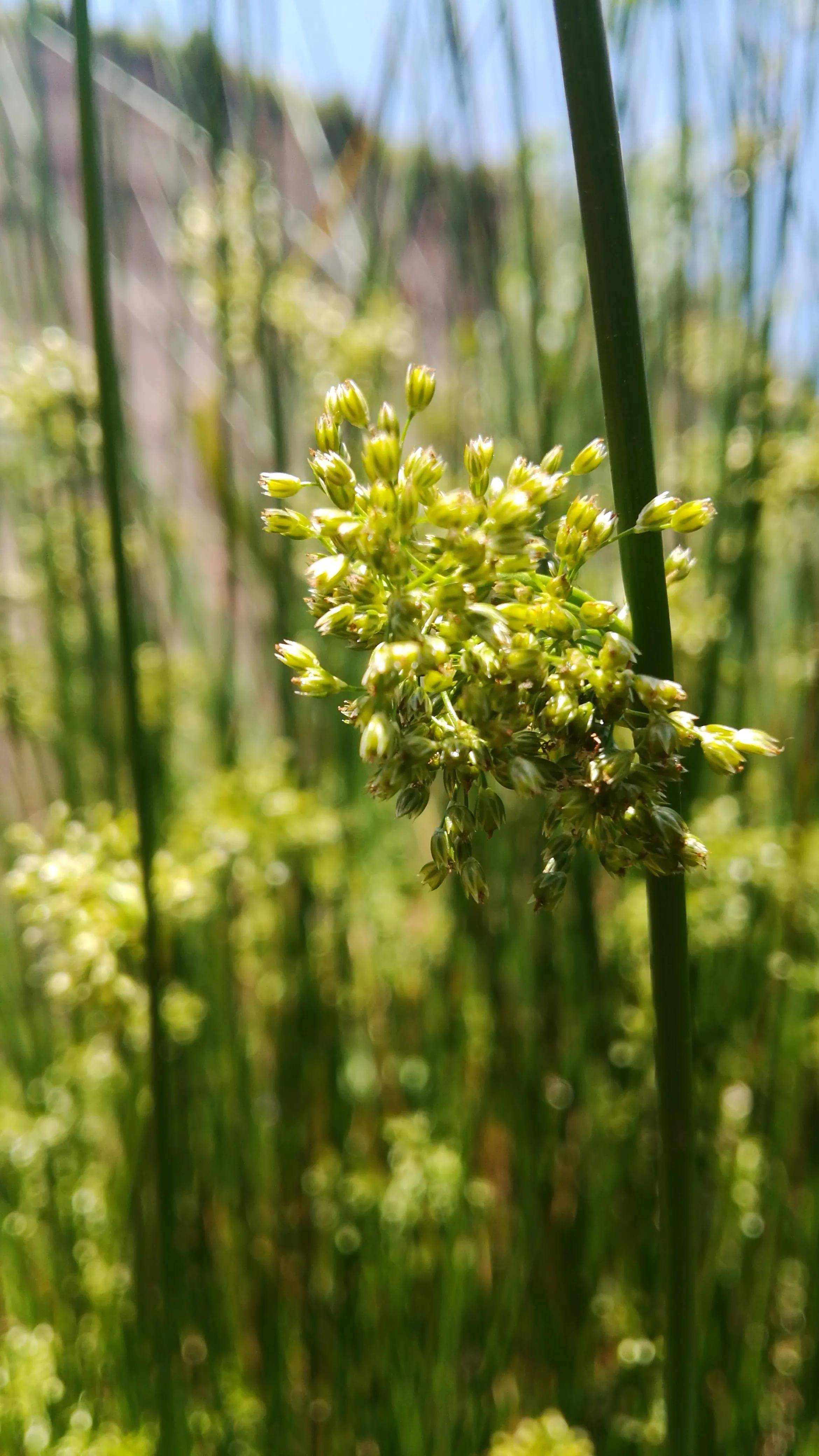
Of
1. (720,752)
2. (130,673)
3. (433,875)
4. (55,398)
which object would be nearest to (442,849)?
(433,875)

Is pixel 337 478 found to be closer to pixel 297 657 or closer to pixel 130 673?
pixel 297 657

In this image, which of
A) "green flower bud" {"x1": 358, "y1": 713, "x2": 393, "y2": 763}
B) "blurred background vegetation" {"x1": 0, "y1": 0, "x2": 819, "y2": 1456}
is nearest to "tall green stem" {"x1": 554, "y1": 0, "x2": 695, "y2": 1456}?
"green flower bud" {"x1": 358, "y1": 713, "x2": 393, "y2": 763}

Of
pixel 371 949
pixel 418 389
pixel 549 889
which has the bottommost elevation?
pixel 371 949

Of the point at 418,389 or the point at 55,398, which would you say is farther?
the point at 55,398

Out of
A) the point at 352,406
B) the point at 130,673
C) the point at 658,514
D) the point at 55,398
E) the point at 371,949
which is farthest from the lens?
the point at 371,949

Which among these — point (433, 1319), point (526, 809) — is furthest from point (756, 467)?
point (433, 1319)

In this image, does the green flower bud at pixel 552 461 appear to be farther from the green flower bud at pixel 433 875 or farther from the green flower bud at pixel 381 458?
the green flower bud at pixel 433 875

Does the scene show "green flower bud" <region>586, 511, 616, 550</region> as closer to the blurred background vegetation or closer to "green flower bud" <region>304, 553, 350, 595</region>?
"green flower bud" <region>304, 553, 350, 595</region>
